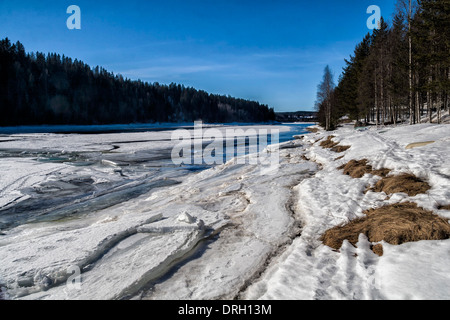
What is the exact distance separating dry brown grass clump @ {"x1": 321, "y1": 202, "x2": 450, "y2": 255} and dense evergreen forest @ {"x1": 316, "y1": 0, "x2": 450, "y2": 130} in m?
15.5

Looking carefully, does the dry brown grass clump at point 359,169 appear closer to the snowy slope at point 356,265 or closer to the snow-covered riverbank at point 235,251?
the snow-covered riverbank at point 235,251

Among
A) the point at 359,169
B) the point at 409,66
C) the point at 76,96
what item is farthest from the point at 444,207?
the point at 76,96

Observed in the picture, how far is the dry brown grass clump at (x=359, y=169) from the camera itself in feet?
21.4

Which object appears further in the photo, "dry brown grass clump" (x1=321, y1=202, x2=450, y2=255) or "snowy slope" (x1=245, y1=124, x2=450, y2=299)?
"dry brown grass clump" (x1=321, y1=202, x2=450, y2=255)

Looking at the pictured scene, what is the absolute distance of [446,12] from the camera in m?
15.7

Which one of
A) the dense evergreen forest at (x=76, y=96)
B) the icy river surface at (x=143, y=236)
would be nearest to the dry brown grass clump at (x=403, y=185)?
the icy river surface at (x=143, y=236)

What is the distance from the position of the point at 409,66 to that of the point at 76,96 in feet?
276

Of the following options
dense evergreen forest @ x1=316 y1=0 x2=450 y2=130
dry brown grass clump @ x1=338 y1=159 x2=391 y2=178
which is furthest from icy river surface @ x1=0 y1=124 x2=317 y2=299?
dense evergreen forest @ x1=316 y1=0 x2=450 y2=130

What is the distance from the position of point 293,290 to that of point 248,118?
135 m

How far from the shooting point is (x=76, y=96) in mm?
77875

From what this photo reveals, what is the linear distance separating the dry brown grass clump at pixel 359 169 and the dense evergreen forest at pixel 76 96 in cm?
7349

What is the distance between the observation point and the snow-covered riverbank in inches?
105

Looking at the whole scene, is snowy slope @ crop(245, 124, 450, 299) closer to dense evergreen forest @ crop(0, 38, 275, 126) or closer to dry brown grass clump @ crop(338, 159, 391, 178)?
dry brown grass clump @ crop(338, 159, 391, 178)
